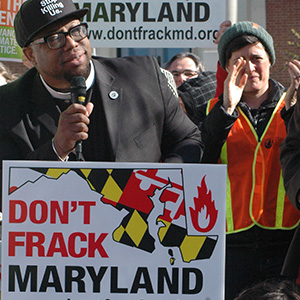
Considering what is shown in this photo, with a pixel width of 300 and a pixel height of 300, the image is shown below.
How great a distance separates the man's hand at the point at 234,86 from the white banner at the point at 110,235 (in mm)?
1091

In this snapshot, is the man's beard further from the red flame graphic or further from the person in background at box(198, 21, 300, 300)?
the red flame graphic

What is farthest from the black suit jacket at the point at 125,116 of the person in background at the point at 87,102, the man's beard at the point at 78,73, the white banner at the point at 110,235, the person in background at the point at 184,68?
the person in background at the point at 184,68

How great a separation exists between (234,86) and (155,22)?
1.95m

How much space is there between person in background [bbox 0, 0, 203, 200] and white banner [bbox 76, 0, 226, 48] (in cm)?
A: 220

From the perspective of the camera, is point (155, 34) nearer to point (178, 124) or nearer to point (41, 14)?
point (178, 124)

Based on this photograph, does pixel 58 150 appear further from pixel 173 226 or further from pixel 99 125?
pixel 173 226

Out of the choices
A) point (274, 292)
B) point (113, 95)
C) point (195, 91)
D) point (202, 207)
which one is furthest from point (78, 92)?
point (195, 91)

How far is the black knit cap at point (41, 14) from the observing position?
2430 millimetres

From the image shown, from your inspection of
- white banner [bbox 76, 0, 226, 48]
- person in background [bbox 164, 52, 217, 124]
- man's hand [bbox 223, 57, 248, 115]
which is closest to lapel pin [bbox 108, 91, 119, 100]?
man's hand [bbox 223, 57, 248, 115]

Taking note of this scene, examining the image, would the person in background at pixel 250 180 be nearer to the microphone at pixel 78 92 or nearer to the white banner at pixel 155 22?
the microphone at pixel 78 92

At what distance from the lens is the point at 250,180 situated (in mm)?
2859

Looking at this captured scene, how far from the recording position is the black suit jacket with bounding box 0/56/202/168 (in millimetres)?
2471

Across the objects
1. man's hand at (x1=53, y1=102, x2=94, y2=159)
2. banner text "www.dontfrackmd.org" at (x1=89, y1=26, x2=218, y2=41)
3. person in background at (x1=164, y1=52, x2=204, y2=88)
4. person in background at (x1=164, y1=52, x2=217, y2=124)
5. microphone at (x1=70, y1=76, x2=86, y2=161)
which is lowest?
man's hand at (x1=53, y1=102, x2=94, y2=159)

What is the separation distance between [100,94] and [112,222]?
0.77 metres
